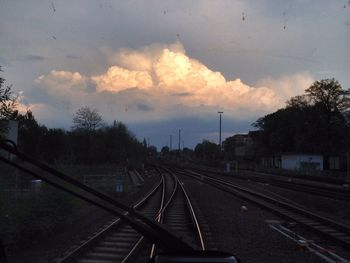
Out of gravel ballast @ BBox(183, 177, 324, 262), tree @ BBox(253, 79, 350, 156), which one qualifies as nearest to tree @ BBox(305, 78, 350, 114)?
tree @ BBox(253, 79, 350, 156)

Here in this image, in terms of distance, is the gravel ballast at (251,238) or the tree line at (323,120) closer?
the gravel ballast at (251,238)

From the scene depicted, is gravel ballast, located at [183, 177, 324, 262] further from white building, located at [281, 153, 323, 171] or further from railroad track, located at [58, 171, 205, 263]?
white building, located at [281, 153, 323, 171]

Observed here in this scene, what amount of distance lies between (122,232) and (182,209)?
28.6 feet

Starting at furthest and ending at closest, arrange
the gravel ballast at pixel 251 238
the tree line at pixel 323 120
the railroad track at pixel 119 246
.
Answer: the tree line at pixel 323 120, the gravel ballast at pixel 251 238, the railroad track at pixel 119 246

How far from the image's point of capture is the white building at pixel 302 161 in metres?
81.6

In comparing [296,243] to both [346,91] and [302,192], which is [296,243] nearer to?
[302,192]

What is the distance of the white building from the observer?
81625mm

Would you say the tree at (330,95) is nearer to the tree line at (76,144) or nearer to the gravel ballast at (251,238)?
the tree line at (76,144)

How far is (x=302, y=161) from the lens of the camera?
289 feet

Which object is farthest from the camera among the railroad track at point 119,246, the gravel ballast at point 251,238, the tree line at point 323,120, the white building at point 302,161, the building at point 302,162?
the tree line at point 323,120

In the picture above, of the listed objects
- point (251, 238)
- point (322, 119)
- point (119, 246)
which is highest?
point (322, 119)

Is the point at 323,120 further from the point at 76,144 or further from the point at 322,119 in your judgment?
the point at 76,144

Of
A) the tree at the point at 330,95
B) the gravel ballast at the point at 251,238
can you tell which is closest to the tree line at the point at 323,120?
the tree at the point at 330,95

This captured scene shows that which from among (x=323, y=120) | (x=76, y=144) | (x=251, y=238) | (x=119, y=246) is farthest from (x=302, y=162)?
(x=119, y=246)
